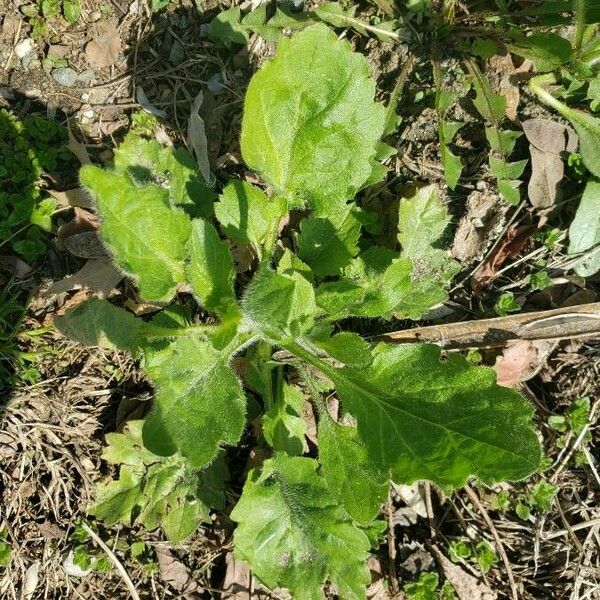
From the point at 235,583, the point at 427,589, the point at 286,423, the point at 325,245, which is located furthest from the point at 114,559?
the point at 325,245

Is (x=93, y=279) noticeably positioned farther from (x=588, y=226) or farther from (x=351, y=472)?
(x=588, y=226)

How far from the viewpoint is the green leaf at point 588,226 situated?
11.6 ft

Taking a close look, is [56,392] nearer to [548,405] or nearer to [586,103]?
[548,405]

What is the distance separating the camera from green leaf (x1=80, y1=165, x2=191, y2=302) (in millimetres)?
2328

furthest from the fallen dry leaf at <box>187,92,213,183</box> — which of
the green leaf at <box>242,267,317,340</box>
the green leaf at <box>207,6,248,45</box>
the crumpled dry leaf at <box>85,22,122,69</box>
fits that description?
the green leaf at <box>242,267,317,340</box>

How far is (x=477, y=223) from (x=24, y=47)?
247 centimetres

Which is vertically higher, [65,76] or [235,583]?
[65,76]

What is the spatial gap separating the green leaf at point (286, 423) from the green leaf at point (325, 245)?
0.59 meters

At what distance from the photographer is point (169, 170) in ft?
10.7

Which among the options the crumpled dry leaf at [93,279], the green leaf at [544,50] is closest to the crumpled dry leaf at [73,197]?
the crumpled dry leaf at [93,279]

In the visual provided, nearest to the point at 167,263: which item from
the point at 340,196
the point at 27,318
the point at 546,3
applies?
the point at 340,196

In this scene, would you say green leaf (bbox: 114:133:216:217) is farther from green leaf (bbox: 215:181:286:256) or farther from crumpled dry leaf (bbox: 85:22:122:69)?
crumpled dry leaf (bbox: 85:22:122:69)

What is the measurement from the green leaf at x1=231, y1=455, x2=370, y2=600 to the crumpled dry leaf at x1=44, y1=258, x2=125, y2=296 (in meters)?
1.20

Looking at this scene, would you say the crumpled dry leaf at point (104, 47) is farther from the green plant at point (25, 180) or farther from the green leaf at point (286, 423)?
the green leaf at point (286, 423)
